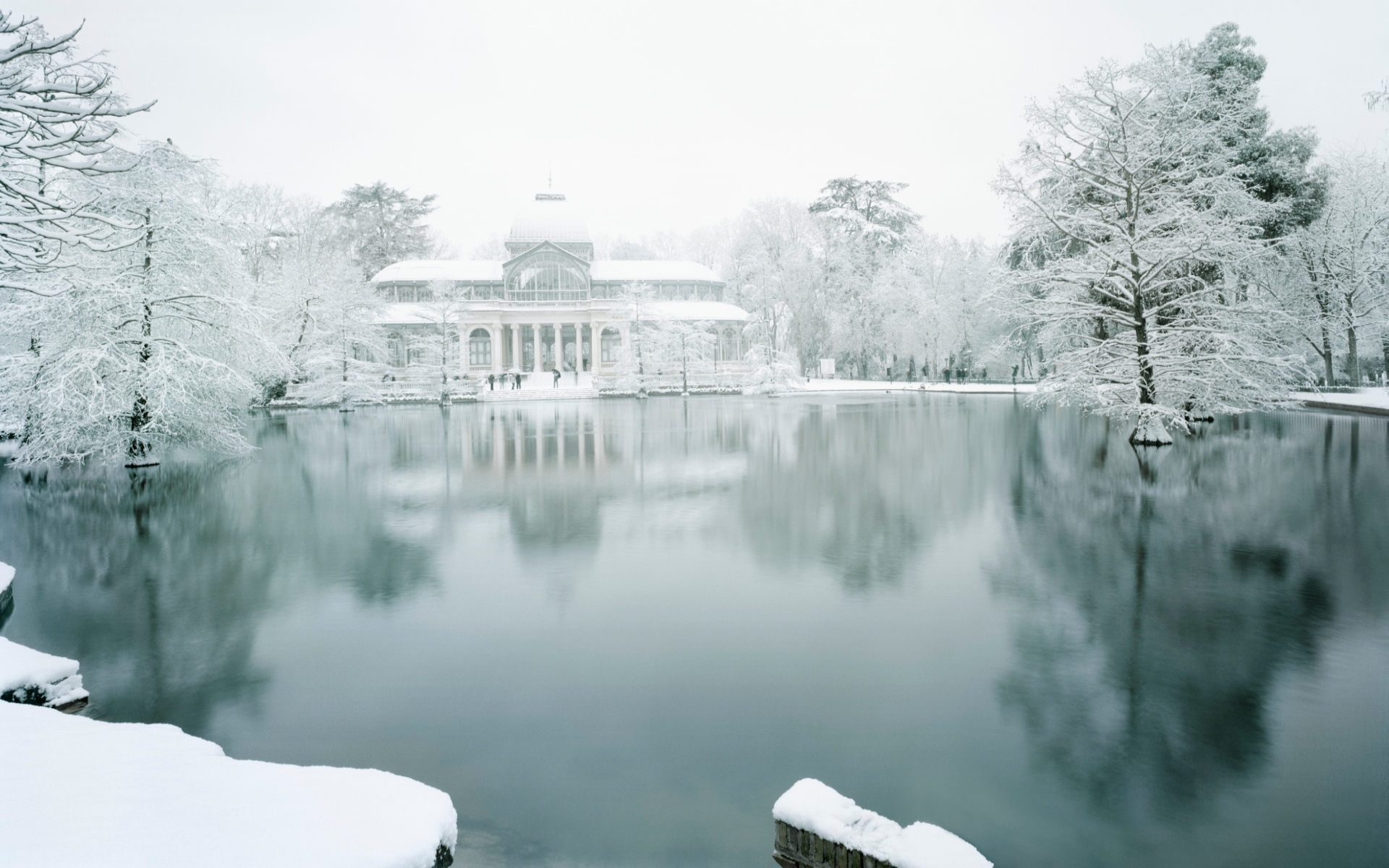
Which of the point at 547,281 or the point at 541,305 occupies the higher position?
the point at 547,281

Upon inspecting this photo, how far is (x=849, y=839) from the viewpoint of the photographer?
3.49 meters

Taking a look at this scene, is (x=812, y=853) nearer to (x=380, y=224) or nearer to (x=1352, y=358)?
(x=1352, y=358)

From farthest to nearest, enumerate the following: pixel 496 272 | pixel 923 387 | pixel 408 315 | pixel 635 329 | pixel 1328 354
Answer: pixel 496 272 → pixel 408 315 → pixel 923 387 → pixel 635 329 → pixel 1328 354

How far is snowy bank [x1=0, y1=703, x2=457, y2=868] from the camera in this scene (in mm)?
3312

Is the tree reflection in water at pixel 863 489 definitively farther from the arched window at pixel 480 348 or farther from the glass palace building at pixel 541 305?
the arched window at pixel 480 348

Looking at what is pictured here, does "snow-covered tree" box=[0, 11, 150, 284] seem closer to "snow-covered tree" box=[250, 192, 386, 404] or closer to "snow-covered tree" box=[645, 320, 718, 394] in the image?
"snow-covered tree" box=[250, 192, 386, 404]

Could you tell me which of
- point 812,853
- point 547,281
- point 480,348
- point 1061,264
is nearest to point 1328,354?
point 1061,264

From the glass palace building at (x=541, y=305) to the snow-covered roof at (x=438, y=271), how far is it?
0.30 ft

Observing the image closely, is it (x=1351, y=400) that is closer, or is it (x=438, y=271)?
(x=1351, y=400)

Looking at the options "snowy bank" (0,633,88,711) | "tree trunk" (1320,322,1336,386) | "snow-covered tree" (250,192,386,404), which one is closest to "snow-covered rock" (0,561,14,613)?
"snowy bank" (0,633,88,711)

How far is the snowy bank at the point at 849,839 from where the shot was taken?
332cm

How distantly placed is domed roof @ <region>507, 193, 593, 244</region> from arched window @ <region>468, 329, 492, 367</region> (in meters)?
8.44

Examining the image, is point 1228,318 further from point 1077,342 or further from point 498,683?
point 498,683

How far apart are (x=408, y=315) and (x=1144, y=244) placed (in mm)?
45204
